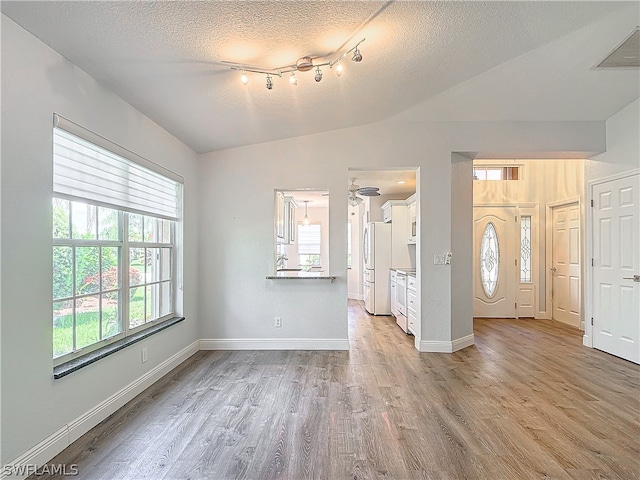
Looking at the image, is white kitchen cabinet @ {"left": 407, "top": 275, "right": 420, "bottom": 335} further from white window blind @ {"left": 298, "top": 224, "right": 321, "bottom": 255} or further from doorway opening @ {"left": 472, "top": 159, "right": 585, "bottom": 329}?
white window blind @ {"left": 298, "top": 224, "right": 321, "bottom": 255}

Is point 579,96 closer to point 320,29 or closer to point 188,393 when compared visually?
point 320,29

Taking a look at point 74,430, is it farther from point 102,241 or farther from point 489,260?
point 489,260

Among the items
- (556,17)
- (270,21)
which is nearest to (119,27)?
(270,21)

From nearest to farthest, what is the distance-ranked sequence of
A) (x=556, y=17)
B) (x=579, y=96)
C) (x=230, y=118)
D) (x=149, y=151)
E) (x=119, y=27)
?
(x=119, y=27), (x=556, y=17), (x=149, y=151), (x=230, y=118), (x=579, y=96)

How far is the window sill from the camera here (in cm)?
223

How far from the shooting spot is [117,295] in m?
2.94

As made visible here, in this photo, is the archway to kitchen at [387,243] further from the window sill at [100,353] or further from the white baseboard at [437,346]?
the window sill at [100,353]

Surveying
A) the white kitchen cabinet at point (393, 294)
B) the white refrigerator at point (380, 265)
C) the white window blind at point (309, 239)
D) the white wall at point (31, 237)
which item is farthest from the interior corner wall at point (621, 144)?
the white window blind at point (309, 239)

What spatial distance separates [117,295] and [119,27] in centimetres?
193
